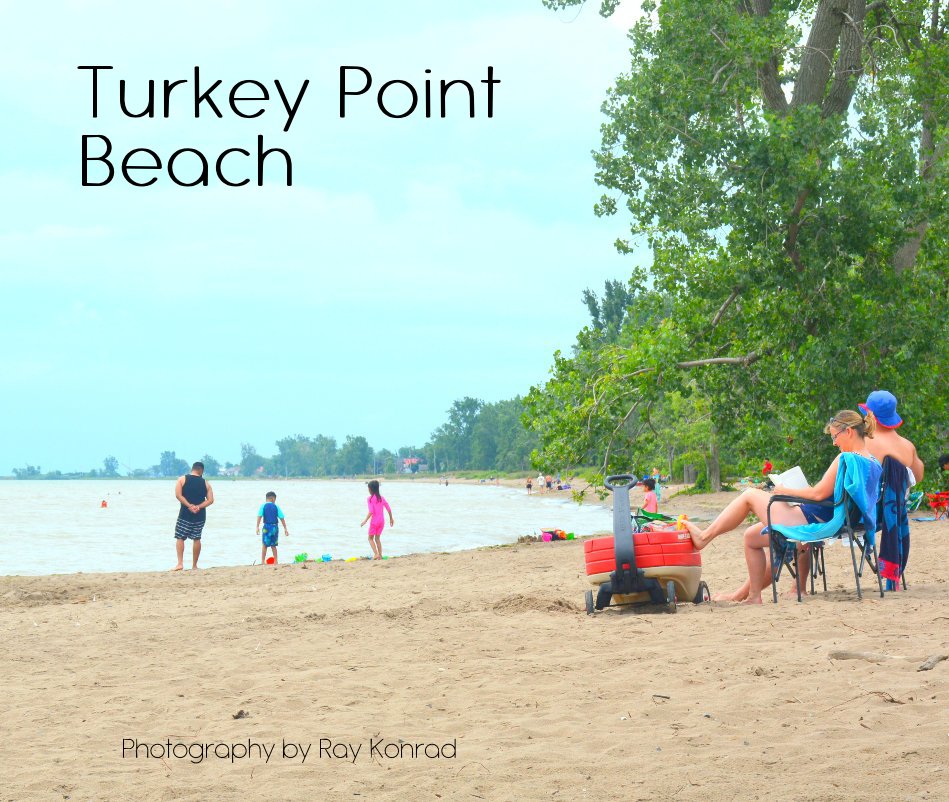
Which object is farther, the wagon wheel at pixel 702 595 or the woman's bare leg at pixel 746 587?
the wagon wheel at pixel 702 595

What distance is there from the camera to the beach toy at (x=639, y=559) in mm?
7375

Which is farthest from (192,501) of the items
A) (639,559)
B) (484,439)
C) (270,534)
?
(484,439)

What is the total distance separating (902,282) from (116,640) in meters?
12.5

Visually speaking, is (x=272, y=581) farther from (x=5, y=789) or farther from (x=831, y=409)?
(x=5, y=789)

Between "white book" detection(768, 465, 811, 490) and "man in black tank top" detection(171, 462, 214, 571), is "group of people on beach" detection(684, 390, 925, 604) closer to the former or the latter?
"white book" detection(768, 465, 811, 490)

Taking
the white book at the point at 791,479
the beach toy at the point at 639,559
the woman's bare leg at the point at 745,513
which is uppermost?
the white book at the point at 791,479

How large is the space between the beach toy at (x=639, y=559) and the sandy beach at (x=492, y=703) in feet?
0.75

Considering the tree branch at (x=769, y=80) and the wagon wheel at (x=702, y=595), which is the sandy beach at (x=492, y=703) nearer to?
the wagon wheel at (x=702, y=595)

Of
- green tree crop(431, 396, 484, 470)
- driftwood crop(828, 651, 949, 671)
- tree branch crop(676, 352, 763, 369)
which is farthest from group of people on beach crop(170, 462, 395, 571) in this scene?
green tree crop(431, 396, 484, 470)

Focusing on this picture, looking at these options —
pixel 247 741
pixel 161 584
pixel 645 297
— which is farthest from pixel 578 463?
pixel 247 741

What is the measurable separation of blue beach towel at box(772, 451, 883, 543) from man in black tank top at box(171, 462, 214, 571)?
10.1 meters

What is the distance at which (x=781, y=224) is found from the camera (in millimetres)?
14820

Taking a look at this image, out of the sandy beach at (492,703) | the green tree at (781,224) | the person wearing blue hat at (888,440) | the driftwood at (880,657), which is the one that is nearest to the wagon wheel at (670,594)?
the sandy beach at (492,703)

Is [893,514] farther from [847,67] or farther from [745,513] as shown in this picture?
[847,67]
